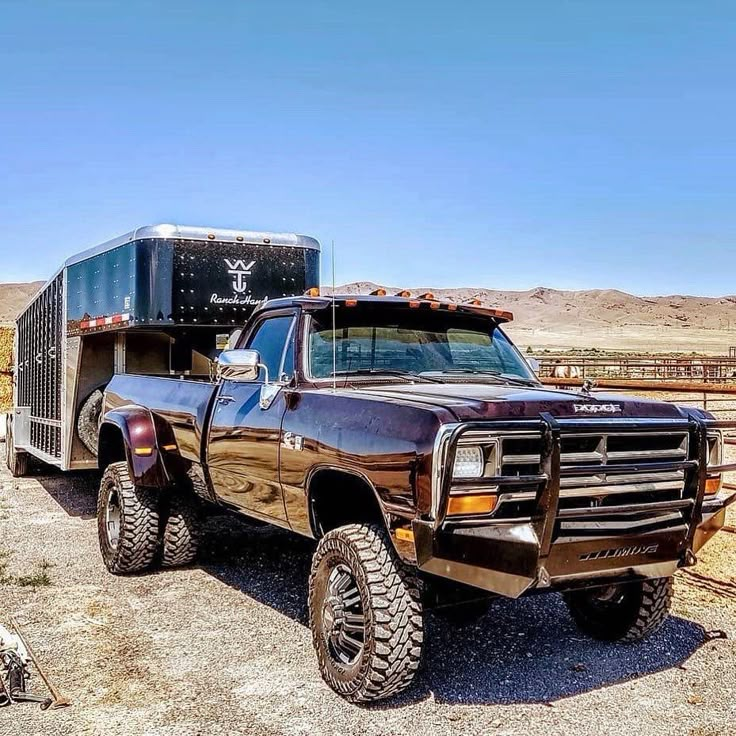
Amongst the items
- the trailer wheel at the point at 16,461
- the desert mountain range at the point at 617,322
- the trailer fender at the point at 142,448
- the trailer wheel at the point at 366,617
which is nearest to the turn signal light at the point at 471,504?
the trailer wheel at the point at 366,617

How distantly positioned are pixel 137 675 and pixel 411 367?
2.36 m

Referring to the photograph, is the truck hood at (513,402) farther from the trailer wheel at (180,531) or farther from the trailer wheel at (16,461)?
the trailer wheel at (16,461)

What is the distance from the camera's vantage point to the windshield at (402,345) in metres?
5.29

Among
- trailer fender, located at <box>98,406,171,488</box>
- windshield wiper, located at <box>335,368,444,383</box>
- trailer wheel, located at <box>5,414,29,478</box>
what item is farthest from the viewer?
trailer wheel, located at <box>5,414,29,478</box>

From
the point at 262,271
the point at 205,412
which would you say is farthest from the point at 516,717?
the point at 262,271

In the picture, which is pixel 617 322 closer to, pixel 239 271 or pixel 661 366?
pixel 661 366

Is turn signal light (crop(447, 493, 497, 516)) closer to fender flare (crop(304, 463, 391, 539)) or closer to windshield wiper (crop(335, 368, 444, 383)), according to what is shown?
fender flare (crop(304, 463, 391, 539))

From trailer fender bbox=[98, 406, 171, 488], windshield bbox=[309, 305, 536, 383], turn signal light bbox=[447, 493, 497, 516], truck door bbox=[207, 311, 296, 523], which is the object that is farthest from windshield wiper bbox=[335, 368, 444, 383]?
trailer fender bbox=[98, 406, 171, 488]

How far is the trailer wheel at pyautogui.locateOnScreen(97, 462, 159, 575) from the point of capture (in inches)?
264

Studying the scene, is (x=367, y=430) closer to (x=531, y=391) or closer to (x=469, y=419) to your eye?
(x=469, y=419)

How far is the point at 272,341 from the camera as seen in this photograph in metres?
5.70

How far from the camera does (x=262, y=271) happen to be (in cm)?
902

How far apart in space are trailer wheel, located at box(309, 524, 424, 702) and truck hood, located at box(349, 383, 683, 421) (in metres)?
0.75

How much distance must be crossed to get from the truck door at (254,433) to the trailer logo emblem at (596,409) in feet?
5.87
